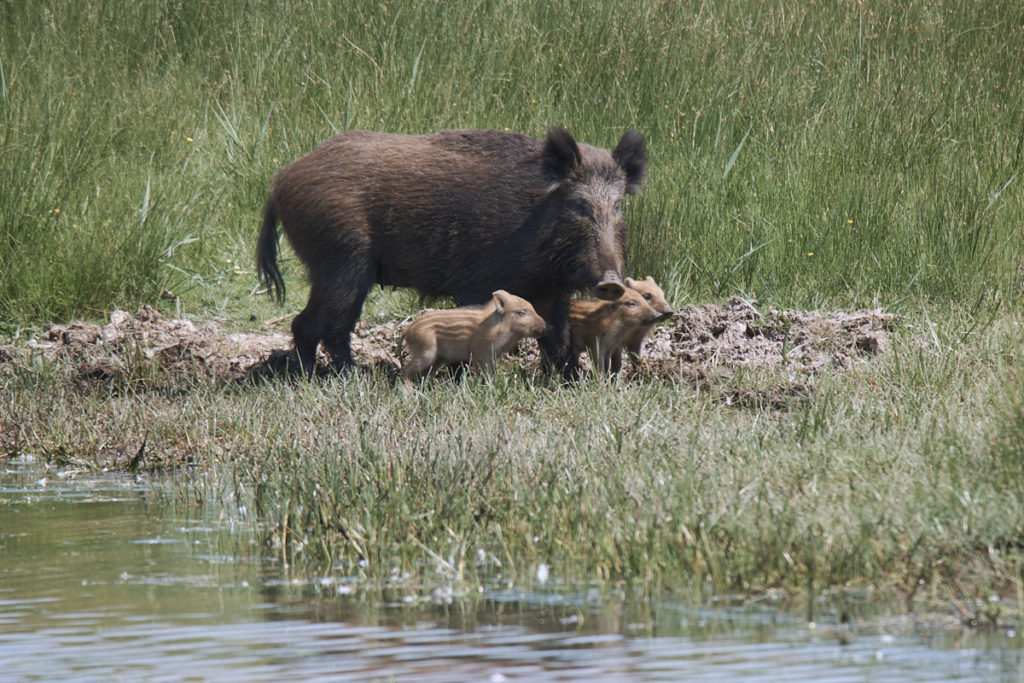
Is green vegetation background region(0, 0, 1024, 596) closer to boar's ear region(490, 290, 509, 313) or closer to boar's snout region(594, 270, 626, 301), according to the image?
boar's ear region(490, 290, 509, 313)

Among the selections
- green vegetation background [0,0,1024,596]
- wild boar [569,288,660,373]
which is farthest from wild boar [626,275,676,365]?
green vegetation background [0,0,1024,596]

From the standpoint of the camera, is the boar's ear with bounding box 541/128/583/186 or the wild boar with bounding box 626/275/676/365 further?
the boar's ear with bounding box 541/128/583/186

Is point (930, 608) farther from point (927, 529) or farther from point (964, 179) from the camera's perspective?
point (964, 179)

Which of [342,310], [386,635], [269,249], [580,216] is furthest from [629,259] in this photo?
[386,635]

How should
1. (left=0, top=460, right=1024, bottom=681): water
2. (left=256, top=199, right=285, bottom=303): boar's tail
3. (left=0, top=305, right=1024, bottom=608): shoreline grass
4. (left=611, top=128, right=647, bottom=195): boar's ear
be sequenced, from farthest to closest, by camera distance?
→ (left=256, top=199, right=285, bottom=303): boar's tail < (left=611, top=128, right=647, bottom=195): boar's ear < (left=0, top=305, right=1024, bottom=608): shoreline grass < (left=0, top=460, right=1024, bottom=681): water

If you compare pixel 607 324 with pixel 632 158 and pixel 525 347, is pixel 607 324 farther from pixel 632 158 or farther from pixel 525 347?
pixel 632 158

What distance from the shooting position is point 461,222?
8.19m

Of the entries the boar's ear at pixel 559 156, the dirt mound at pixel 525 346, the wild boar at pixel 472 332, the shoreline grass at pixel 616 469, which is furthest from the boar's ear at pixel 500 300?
the boar's ear at pixel 559 156

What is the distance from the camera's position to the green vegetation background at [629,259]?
461cm

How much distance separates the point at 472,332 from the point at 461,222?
31.6 inches

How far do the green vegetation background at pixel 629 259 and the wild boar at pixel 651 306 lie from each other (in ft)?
0.99

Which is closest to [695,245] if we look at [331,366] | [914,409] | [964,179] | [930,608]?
[964,179]

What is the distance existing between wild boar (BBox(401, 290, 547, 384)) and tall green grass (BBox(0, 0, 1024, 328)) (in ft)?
7.04

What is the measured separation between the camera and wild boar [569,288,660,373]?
770cm
